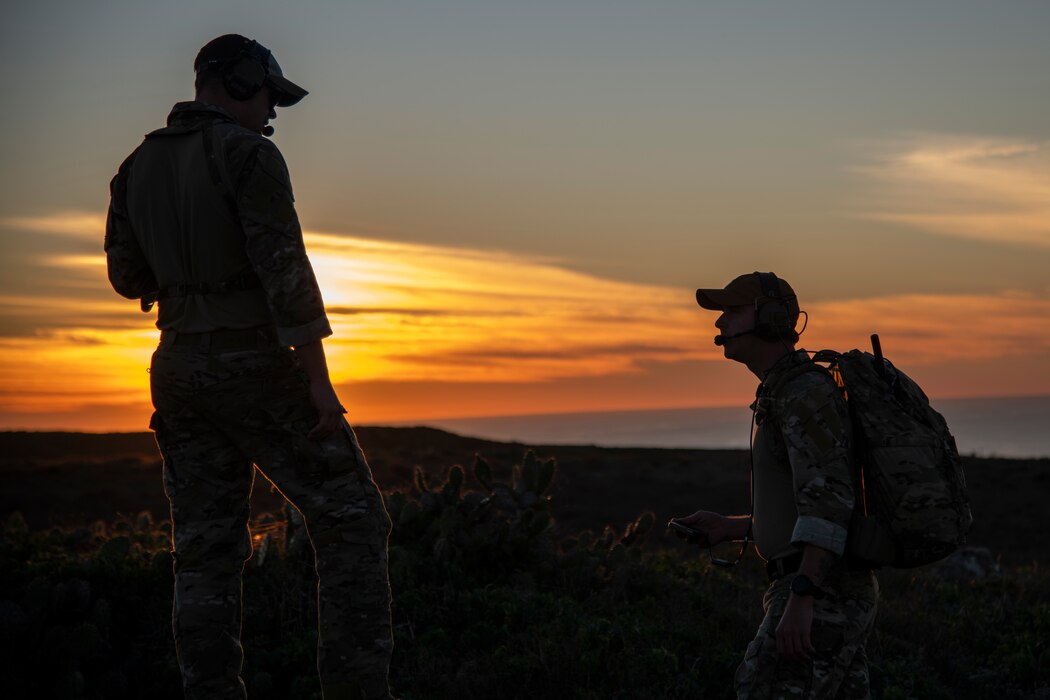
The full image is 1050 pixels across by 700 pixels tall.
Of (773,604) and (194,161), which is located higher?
(194,161)

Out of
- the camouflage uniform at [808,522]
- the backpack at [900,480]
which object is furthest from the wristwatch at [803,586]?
the backpack at [900,480]

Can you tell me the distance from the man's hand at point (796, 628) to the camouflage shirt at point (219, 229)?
2148 millimetres

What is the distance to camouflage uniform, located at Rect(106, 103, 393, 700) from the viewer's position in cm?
423

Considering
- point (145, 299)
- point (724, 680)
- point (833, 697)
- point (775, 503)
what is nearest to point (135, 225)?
point (145, 299)

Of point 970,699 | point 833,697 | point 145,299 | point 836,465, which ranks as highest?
point 145,299

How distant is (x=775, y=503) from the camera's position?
14.1ft

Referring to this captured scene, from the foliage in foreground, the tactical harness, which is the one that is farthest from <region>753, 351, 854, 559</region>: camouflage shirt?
the foliage in foreground

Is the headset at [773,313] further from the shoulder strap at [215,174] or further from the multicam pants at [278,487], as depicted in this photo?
the shoulder strap at [215,174]

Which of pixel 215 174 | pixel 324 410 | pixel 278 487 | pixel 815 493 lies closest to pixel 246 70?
pixel 215 174

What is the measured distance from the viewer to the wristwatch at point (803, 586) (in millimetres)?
3869

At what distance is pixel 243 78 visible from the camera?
4547mm

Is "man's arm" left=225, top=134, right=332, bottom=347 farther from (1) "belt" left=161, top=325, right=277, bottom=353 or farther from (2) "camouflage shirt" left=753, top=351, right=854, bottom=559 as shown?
(2) "camouflage shirt" left=753, top=351, right=854, bottom=559

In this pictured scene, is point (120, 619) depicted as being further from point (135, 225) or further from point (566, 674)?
point (135, 225)

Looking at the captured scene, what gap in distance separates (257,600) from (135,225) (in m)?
3.86
